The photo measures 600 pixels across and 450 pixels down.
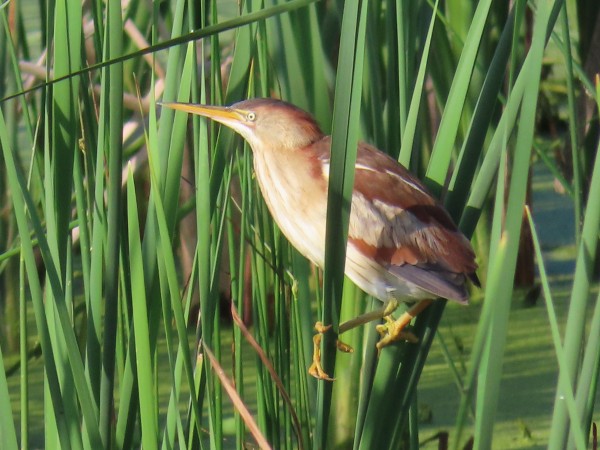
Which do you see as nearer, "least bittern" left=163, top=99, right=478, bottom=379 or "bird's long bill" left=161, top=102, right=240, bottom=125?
"bird's long bill" left=161, top=102, right=240, bottom=125

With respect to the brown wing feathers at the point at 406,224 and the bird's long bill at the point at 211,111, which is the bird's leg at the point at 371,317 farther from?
the bird's long bill at the point at 211,111

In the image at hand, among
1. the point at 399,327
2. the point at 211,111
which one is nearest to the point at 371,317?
the point at 399,327

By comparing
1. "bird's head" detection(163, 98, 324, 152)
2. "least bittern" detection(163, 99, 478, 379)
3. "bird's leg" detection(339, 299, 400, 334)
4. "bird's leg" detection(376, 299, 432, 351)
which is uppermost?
"bird's head" detection(163, 98, 324, 152)

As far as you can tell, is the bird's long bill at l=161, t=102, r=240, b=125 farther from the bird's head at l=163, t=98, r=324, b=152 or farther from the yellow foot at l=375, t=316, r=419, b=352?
the yellow foot at l=375, t=316, r=419, b=352

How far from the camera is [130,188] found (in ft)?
3.18

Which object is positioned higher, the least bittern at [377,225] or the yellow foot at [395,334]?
the least bittern at [377,225]

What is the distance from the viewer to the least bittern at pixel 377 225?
3.89 ft

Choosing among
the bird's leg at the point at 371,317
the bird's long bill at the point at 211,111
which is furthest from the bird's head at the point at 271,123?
the bird's leg at the point at 371,317

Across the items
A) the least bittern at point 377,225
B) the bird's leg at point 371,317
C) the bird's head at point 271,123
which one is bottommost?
the bird's leg at point 371,317

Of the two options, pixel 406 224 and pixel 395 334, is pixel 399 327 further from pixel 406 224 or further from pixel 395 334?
pixel 406 224

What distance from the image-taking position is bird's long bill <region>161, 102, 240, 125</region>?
1.03 metres

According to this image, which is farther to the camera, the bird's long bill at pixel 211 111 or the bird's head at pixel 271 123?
the bird's head at pixel 271 123

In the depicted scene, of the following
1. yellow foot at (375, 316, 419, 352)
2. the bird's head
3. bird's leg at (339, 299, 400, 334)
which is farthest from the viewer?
the bird's head

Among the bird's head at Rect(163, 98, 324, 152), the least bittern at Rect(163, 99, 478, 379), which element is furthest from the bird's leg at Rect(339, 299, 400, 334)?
the bird's head at Rect(163, 98, 324, 152)
